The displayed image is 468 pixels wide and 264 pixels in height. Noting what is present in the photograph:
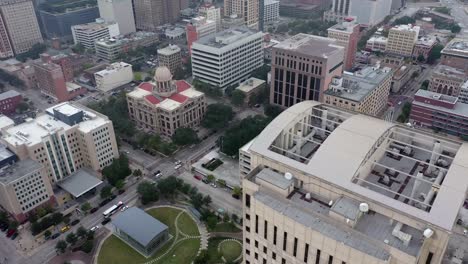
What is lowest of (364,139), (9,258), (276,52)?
(9,258)

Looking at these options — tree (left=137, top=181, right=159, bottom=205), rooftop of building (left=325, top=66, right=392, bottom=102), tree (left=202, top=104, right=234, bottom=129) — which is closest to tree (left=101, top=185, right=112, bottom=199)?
tree (left=137, top=181, right=159, bottom=205)

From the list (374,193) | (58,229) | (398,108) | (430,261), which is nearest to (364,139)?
(374,193)

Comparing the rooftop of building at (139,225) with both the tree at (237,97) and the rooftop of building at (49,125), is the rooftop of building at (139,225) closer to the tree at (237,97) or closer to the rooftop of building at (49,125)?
the rooftop of building at (49,125)

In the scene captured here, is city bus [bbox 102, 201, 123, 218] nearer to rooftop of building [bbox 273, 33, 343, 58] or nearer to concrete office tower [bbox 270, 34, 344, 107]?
concrete office tower [bbox 270, 34, 344, 107]

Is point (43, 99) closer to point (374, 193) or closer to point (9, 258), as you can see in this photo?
point (9, 258)

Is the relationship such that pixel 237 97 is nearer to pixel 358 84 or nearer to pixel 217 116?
pixel 217 116

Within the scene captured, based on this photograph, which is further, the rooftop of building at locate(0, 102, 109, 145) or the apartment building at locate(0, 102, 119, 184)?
the rooftop of building at locate(0, 102, 109, 145)
